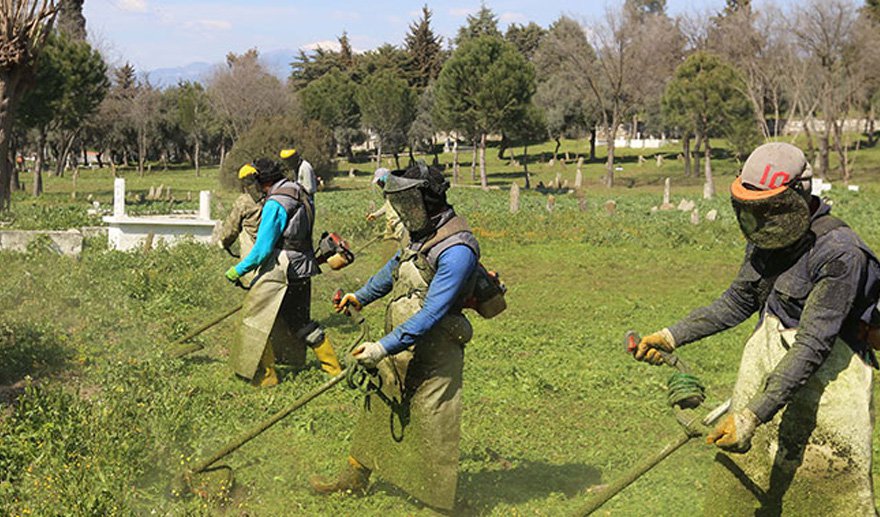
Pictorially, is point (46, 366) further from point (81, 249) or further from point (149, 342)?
point (81, 249)

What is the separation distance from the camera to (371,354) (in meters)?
5.22

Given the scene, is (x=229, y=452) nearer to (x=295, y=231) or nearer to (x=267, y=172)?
→ (x=295, y=231)

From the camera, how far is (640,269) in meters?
18.2

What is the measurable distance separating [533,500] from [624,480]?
2.07m

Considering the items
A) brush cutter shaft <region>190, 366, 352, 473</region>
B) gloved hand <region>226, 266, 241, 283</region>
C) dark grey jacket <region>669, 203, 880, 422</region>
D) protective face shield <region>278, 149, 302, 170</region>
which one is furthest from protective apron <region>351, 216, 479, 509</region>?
protective face shield <region>278, 149, 302, 170</region>

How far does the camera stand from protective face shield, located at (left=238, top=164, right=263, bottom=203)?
873cm

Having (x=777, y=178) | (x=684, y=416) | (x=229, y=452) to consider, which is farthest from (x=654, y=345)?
(x=229, y=452)

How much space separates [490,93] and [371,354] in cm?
4371

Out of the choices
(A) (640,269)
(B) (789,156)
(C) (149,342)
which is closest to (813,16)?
(A) (640,269)

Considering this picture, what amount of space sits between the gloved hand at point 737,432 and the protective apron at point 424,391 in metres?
2.01

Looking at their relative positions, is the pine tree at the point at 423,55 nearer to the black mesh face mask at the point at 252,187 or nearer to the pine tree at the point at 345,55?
the pine tree at the point at 345,55

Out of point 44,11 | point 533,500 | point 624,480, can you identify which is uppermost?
point 44,11

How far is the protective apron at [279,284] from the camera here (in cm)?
851

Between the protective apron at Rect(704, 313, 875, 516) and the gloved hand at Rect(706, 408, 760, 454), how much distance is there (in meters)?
0.31
